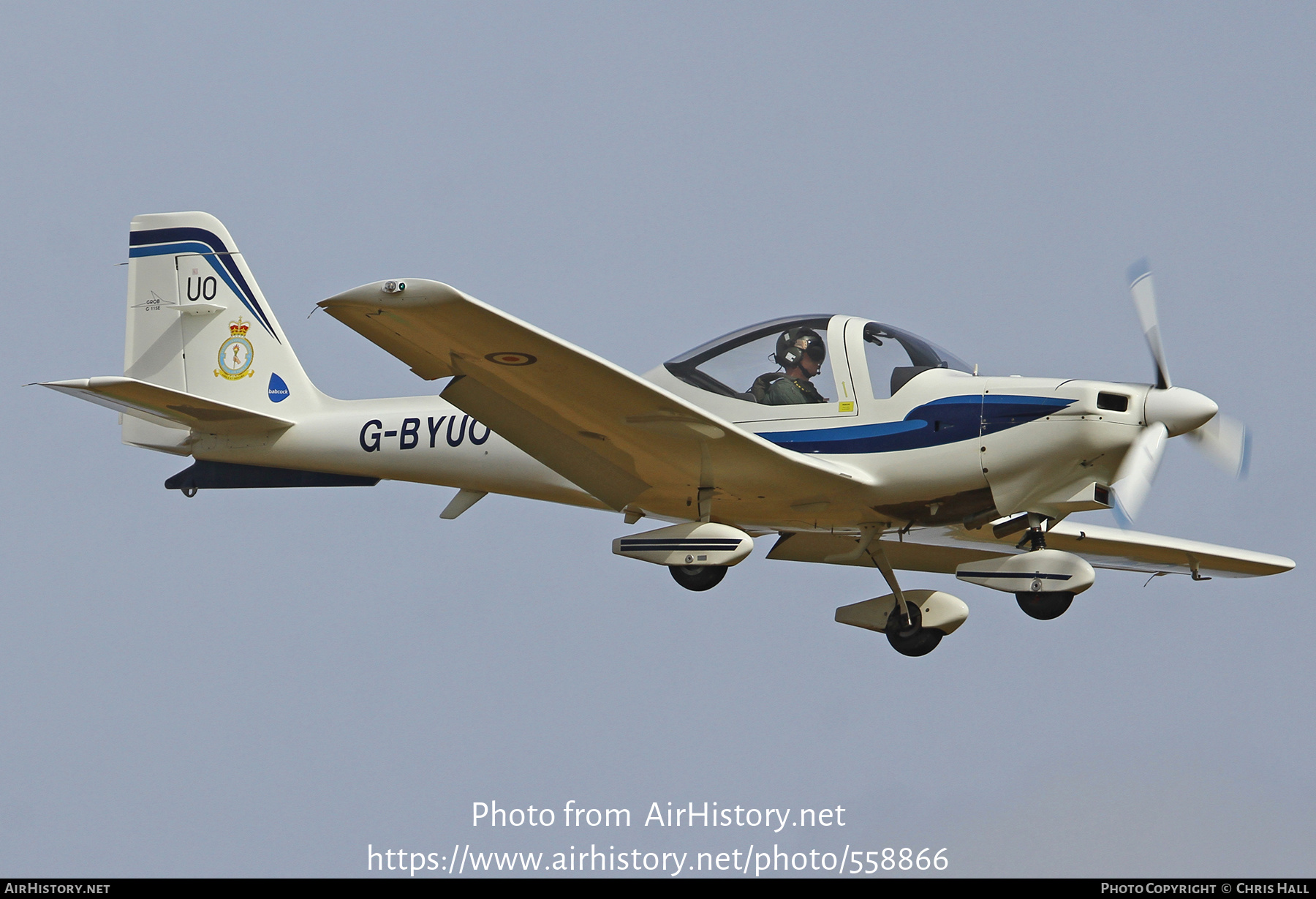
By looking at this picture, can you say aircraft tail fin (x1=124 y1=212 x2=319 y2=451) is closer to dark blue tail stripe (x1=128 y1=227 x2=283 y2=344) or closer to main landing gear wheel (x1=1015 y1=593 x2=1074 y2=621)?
dark blue tail stripe (x1=128 y1=227 x2=283 y2=344)

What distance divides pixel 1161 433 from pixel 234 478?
7.83 m

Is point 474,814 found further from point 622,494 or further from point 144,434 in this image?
point 144,434

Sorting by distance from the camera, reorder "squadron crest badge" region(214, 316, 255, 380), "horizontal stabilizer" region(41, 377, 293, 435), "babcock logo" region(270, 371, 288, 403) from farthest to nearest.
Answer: "squadron crest badge" region(214, 316, 255, 380) → "babcock logo" region(270, 371, 288, 403) → "horizontal stabilizer" region(41, 377, 293, 435)

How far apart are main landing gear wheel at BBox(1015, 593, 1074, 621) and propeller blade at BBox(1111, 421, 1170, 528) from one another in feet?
4.67

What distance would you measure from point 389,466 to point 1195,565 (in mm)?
7421

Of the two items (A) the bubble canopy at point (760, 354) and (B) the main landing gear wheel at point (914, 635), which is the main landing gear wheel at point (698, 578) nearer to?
(A) the bubble canopy at point (760, 354)

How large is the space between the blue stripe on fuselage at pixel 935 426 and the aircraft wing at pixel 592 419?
0.24m

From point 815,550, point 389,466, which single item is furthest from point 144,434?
point 815,550

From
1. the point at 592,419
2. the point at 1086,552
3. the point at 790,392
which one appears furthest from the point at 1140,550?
the point at 592,419

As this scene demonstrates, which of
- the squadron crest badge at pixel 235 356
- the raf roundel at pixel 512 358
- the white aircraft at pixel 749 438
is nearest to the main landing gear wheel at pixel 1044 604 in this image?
the white aircraft at pixel 749 438

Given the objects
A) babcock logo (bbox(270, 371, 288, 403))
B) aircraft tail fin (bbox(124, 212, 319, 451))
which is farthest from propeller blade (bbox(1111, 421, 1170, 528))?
babcock logo (bbox(270, 371, 288, 403))

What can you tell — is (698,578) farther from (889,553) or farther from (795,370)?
(889,553)

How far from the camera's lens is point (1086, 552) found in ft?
45.9

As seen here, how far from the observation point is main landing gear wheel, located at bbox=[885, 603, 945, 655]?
12.5 metres
